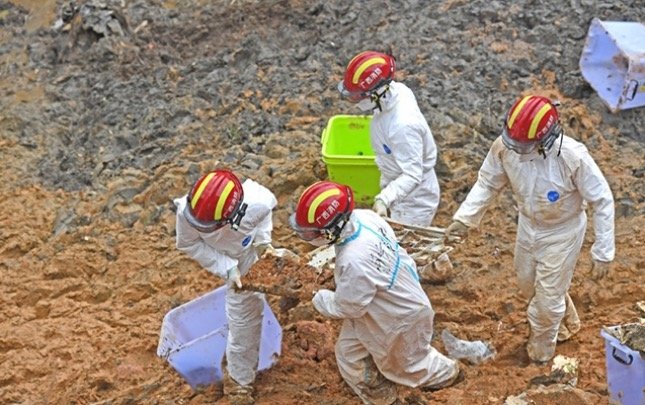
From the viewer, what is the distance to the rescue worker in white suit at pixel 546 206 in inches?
209

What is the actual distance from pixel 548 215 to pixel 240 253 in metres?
2.06

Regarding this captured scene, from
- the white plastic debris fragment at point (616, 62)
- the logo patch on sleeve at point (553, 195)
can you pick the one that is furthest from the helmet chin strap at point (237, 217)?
the white plastic debris fragment at point (616, 62)

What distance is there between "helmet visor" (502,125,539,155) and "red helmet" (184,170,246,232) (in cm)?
170

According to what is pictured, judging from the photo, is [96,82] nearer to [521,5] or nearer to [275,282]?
[521,5]

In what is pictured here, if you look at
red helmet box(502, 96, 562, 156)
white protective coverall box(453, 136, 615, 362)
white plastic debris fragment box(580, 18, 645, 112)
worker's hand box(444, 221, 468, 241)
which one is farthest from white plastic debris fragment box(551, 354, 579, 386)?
white plastic debris fragment box(580, 18, 645, 112)

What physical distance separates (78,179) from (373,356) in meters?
4.87

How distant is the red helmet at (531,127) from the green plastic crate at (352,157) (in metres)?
2.25

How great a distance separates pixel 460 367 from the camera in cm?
608

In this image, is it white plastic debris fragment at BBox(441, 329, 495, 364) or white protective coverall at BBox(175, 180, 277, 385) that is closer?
white protective coverall at BBox(175, 180, 277, 385)

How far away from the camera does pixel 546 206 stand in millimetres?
5543

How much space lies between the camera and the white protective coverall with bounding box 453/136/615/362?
17.6 feet

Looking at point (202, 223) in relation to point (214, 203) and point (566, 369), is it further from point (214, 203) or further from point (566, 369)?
point (566, 369)

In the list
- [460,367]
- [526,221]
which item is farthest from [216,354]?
[526,221]

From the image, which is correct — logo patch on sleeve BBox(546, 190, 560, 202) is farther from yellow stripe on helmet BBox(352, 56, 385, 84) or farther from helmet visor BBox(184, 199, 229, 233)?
helmet visor BBox(184, 199, 229, 233)
